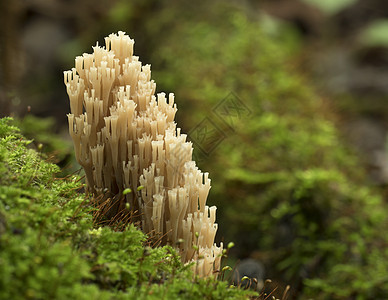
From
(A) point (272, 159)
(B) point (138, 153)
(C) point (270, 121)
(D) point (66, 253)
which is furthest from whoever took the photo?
(C) point (270, 121)

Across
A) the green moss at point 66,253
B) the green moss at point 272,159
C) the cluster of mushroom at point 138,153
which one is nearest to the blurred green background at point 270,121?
the green moss at point 272,159

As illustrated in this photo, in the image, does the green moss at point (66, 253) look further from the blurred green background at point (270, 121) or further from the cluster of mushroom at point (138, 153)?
the blurred green background at point (270, 121)

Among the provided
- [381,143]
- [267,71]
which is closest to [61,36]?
[267,71]

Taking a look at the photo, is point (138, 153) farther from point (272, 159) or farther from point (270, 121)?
point (270, 121)

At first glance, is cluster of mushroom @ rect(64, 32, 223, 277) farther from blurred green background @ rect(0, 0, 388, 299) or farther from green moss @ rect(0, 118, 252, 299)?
blurred green background @ rect(0, 0, 388, 299)

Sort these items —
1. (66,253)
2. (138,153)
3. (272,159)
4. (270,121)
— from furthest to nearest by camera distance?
(270,121)
(272,159)
(138,153)
(66,253)

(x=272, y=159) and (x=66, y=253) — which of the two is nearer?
(x=66, y=253)

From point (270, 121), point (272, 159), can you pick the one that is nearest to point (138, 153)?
point (272, 159)
